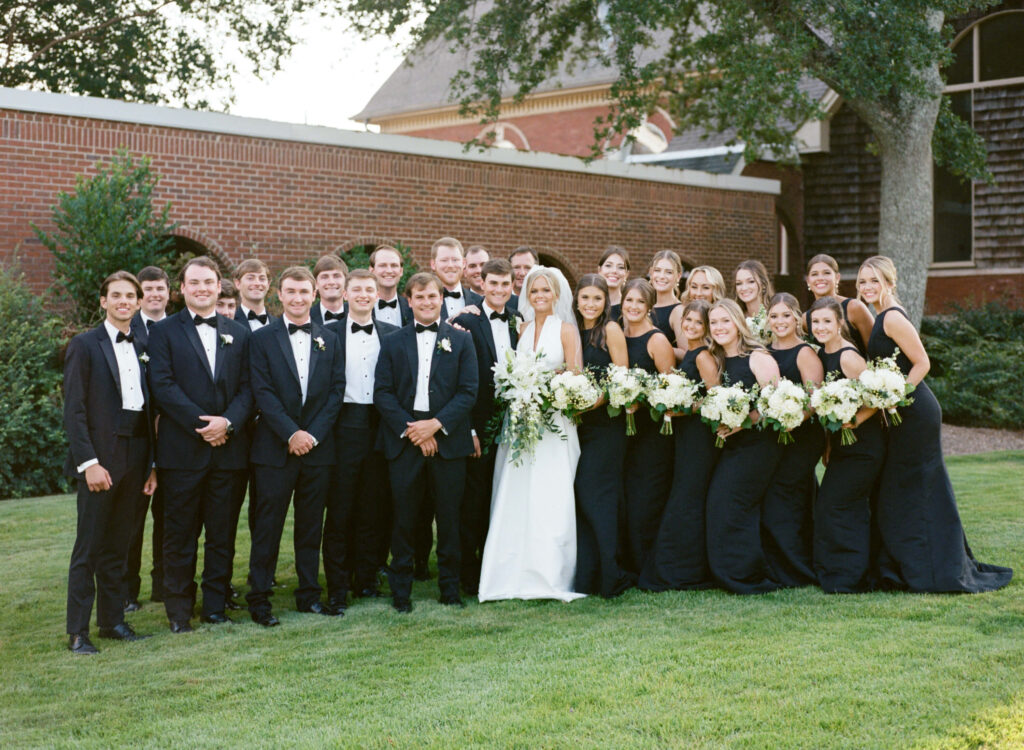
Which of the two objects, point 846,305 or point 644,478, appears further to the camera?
point 846,305

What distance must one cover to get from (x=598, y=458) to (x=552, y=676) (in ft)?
7.37

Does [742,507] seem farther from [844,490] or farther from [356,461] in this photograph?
[356,461]

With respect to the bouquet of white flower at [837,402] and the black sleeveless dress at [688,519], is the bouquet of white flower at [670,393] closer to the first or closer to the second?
the black sleeveless dress at [688,519]

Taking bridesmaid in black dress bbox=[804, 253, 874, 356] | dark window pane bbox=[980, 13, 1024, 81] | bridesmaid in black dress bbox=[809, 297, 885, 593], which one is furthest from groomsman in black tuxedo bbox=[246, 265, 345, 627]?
dark window pane bbox=[980, 13, 1024, 81]

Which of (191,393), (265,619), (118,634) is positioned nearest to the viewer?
(118,634)

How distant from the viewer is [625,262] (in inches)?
325

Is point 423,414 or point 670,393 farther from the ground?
point 670,393

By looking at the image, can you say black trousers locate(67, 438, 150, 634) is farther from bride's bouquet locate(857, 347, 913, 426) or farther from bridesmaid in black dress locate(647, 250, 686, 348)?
bride's bouquet locate(857, 347, 913, 426)

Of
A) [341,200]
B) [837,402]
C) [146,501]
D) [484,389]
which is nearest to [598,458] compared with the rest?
[484,389]

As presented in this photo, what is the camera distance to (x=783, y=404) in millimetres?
6844

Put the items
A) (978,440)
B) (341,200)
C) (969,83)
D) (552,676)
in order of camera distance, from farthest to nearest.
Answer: (969,83) < (978,440) < (341,200) < (552,676)

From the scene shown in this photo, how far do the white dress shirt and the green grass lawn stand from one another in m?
1.40

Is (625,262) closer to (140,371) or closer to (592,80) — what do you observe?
(140,371)

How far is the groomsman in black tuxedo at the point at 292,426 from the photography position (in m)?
6.75
